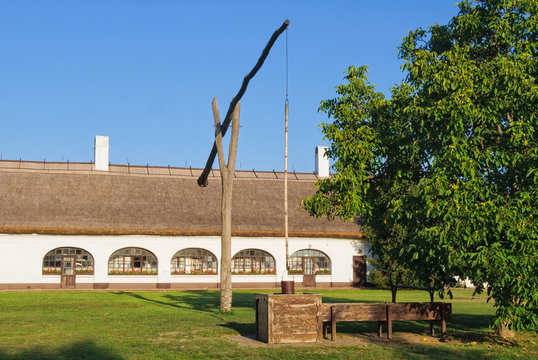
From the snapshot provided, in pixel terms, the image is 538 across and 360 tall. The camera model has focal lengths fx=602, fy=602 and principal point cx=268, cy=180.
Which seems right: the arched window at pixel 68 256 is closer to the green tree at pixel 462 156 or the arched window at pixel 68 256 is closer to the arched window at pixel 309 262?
the arched window at pixel 309 262

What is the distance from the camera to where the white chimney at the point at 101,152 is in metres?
41.2

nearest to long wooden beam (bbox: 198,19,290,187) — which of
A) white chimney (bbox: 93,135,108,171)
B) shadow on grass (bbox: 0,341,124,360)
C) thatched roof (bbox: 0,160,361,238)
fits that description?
shadow on grass (bbox: 0,341,124,360)

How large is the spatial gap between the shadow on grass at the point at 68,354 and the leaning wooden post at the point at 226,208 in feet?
24.3

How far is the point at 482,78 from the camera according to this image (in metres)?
12.1

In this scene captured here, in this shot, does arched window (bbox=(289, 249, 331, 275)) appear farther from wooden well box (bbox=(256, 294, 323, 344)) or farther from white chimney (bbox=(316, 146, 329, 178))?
wooden well box (bbox=(256, 294, 323, 344))

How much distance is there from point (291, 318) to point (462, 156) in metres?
4.64

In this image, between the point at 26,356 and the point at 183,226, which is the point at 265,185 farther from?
the point at 26,356

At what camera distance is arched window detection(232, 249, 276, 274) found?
37.9 metres

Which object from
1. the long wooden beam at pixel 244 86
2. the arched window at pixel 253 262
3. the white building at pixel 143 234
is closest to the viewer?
the long wooden beam at pixel 244 86

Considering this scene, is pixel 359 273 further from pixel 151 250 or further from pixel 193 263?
pixel 151 250

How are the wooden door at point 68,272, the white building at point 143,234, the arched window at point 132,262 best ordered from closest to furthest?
the white building at point 143,234
the wooden door at point 68,272
the arched window at point 132,262

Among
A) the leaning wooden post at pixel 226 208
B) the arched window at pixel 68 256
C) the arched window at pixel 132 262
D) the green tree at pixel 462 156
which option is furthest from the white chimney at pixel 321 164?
the green tree at pixel 462 156

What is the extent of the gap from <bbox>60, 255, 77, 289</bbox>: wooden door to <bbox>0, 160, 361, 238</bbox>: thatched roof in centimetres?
178

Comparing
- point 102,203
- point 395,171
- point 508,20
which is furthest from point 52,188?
point 508,20
